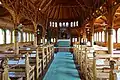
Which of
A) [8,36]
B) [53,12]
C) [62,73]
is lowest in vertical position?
[62,73]

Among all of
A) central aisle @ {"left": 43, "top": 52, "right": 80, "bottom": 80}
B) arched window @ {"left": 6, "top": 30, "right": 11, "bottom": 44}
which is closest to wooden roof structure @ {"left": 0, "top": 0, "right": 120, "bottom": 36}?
arched window @ {"left": 6, "top": 30, "right": 11, "bottom": 44}

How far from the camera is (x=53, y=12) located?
30391mm

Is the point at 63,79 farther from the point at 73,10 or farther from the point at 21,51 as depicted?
the point at 73,10

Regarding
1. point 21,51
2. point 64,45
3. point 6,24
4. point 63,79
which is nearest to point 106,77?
point 63,79

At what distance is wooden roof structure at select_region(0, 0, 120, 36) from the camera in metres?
11.4

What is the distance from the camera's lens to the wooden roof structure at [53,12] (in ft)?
37.3

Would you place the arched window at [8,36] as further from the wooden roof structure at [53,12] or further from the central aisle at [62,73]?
the central aisle at [62,73]

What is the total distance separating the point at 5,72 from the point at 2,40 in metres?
13.2

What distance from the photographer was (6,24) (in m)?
15.5

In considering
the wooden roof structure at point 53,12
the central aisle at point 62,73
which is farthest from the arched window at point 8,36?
the central aisle at point 62,73

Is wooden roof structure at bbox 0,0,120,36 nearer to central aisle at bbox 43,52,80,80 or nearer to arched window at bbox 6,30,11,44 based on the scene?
arched window at bbox 6,30,11,44

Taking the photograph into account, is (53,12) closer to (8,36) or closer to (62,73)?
(8,36)

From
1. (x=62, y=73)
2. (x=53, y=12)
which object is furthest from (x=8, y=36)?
(x=53, y=12)

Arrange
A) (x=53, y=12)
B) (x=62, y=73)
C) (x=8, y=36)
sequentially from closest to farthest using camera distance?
(x=62, y=73) → (x=8, y=36) → (x=53, y=12)
